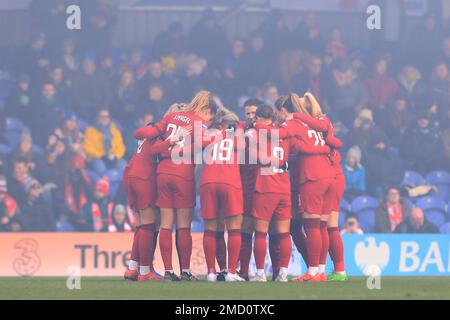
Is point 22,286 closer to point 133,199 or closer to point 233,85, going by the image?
point 133,199

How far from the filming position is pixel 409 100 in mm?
20719

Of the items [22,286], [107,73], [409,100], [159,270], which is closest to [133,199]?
[22,286]

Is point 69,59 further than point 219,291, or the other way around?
point 69,59

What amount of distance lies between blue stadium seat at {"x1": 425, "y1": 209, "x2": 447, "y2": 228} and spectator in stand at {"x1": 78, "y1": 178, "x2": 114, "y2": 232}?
4567 mm

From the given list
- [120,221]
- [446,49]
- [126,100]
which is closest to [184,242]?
[120,221]

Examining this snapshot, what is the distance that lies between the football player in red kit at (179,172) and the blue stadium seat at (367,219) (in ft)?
18.9

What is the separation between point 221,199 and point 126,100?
23.4 feet

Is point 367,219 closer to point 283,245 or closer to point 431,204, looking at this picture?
point 431,204

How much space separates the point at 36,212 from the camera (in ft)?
57.9

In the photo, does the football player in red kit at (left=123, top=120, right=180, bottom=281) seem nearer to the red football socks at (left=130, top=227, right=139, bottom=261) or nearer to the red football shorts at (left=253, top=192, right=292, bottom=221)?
the red football socks at (left=130, top=227, right=139, bottom=261)

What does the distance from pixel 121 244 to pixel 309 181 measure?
13.4 feet

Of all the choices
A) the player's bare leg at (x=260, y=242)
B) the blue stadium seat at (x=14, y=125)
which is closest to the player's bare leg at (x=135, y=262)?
the player's bare leg at (x=260, y=242)

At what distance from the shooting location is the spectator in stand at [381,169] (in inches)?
754

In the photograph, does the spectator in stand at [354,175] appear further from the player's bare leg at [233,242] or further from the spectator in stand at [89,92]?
the player's bare leg at [233,242]
